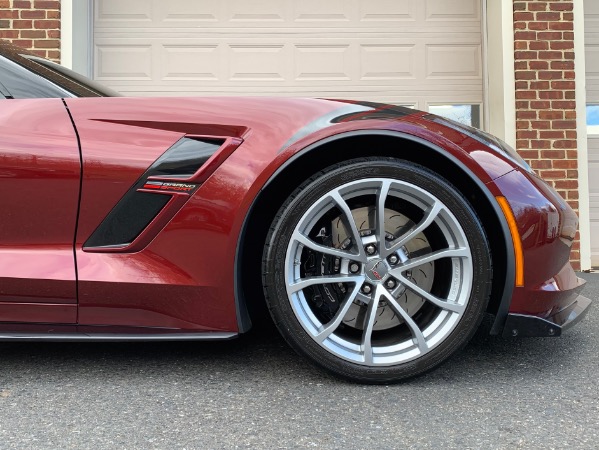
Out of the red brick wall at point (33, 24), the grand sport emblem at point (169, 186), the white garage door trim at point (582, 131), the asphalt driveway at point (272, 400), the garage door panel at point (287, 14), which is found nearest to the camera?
the asphalt driveway at point (272, 400)

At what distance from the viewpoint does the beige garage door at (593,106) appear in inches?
197

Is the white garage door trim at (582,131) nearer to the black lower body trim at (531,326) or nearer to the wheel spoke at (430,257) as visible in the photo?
the black lower body trim at (531,326)

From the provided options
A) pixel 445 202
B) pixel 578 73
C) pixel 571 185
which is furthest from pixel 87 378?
pixel 578 73

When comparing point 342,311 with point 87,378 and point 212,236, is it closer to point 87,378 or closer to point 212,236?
point 212,236

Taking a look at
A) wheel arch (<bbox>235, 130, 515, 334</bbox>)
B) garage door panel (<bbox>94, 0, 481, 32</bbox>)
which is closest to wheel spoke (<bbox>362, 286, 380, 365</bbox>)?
wheel arch (<bbox>235, 130, 515, 334</bbox>)

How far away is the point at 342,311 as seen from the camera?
1761 mm

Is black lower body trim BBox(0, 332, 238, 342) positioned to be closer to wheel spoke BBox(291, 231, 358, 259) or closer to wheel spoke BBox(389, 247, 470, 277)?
wheel spoke BBox(291, 231, 358, 259)

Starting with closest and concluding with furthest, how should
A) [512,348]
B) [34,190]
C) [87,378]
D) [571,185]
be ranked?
[34,190] → [87,378] → [512,348] → [571,185]

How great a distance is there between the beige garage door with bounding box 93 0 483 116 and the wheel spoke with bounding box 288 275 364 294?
11.4 feet

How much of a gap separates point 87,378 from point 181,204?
669mm

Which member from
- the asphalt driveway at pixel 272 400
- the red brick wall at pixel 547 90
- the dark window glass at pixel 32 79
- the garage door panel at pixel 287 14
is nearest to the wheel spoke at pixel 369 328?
the asphalt driveway at pixel 272 400

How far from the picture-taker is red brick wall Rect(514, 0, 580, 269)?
15.5 ft

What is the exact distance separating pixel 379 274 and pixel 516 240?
44 centimetres

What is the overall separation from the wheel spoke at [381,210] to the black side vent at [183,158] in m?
0.53
